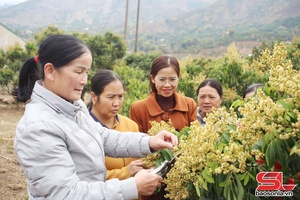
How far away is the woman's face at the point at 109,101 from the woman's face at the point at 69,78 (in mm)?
910

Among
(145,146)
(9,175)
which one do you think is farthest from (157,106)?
(9,175)

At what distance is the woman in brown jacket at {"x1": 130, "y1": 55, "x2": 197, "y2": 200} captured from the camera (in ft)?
9.50

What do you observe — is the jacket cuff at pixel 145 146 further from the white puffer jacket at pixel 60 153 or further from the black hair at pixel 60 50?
the black hair at pixel 60 50

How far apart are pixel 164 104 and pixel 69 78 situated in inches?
60.1

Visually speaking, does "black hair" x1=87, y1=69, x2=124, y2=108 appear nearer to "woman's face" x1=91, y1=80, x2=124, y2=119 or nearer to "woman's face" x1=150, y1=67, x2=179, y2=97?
"woman's face" x1=91, y1=80, x2=124, y2=119

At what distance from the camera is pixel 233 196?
4.32ft

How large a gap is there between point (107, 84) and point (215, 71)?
3.26m

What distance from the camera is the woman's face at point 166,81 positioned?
2.92 m

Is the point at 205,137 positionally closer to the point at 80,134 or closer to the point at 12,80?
the point at 80,134

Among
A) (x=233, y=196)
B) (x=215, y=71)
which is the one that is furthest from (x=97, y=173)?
(x=215, y=71)

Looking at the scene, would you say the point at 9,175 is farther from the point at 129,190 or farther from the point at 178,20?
the point at 178,20

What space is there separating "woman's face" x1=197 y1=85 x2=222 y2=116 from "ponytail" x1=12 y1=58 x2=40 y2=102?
1.71m

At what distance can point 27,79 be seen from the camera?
1.92m

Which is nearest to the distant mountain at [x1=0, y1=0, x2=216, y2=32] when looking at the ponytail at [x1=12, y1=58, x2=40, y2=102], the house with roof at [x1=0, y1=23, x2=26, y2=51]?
the house with roof at [x1=0, y1=23, x2=26, y2=51]
